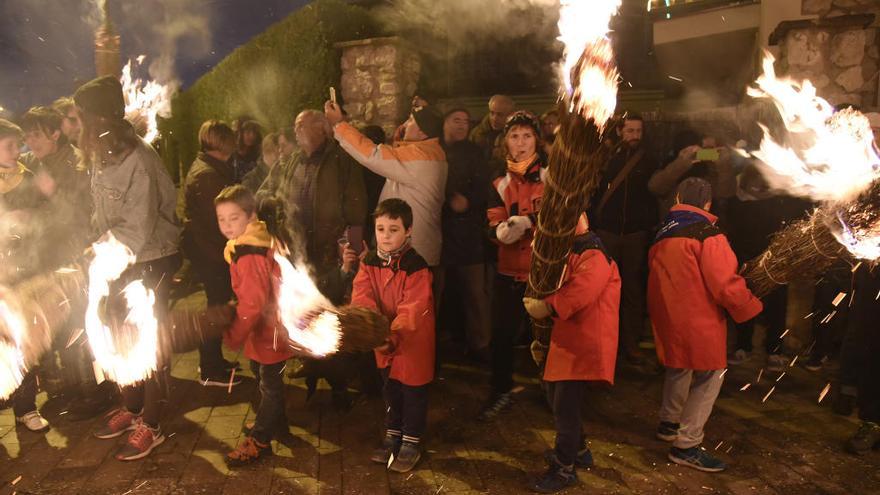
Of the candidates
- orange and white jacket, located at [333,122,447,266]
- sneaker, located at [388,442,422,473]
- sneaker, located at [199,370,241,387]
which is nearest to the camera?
sneaker, located at [388,442,422,473]

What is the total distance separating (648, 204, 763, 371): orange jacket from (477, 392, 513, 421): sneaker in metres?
1.34

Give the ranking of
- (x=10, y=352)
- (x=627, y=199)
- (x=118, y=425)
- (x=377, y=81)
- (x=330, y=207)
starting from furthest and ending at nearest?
(x=377, y=81)
(x=627, y=199)
(x=330, y=207)
(x=118, y=425)
(x=10, y=352)

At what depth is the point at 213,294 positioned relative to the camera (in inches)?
229

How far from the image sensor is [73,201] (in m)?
5.33

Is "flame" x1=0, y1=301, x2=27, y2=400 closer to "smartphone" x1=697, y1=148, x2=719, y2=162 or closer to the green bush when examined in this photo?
the green bush

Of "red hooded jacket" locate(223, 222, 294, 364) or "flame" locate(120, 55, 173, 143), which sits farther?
"flame" locate(120, 55, 173, 143)

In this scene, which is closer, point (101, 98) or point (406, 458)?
point (406, 458)

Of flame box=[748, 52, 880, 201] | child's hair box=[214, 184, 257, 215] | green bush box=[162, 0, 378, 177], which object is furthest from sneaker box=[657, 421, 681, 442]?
green bush box=[162, 0, 378, 177]

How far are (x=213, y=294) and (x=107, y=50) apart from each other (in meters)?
4.40

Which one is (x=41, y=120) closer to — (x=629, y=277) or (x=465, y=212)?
(x=465, y=212)

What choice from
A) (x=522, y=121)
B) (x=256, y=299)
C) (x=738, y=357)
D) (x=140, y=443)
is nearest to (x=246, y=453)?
(x=140, y=443)

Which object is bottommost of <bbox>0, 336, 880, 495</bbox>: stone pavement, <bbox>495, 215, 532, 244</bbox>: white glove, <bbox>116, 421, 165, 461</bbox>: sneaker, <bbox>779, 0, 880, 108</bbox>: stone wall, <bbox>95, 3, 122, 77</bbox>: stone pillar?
<bbox>0, 336, 880, 495</bbox>: stone pavement

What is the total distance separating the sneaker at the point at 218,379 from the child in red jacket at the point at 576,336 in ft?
9.92

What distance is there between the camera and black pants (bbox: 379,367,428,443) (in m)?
4.25
